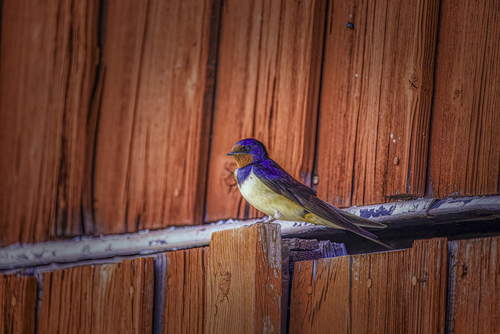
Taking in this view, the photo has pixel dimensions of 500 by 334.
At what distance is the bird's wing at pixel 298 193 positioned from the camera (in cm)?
198

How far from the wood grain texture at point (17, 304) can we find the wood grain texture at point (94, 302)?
1.4 inches

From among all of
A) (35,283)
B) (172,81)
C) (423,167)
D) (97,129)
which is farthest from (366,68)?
(35,283)

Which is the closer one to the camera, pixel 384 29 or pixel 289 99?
pixel 384 29

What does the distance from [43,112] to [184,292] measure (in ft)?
3.07

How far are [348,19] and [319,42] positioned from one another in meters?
0.16

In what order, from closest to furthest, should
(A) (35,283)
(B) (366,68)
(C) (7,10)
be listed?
(A) (35,283)
(C) (7,10)
(B) (366,68)

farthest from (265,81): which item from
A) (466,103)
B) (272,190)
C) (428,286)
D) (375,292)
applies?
(428,286)

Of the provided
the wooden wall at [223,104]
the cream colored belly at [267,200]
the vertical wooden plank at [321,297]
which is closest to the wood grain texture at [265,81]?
the wooden wall at [223,104]

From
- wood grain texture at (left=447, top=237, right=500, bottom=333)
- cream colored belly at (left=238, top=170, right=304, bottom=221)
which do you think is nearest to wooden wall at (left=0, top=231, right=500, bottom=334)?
wood grain texture at (left=447, top=237, right=500, bottom=333)

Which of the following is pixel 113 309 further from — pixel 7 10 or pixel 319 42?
pixel 319 42

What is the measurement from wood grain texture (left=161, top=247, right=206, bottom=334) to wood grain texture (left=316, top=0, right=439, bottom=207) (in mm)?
672

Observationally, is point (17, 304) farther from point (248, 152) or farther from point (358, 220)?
point (358, 220)

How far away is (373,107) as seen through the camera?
220 centimetres

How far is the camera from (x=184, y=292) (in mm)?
1964
